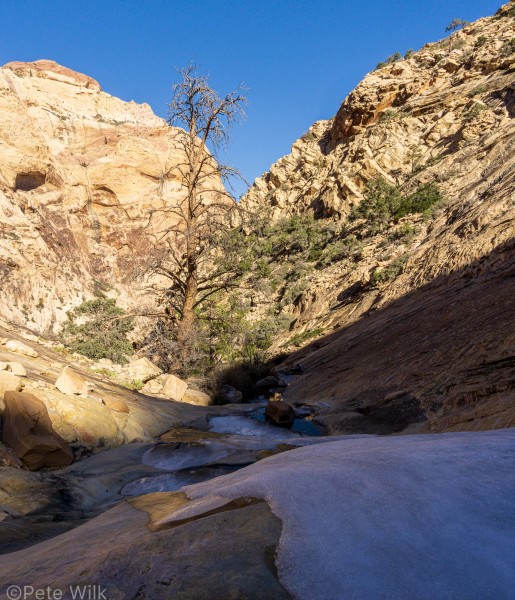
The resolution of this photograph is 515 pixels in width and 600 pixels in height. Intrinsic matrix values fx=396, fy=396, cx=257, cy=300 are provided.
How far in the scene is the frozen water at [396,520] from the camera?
1.20 meters

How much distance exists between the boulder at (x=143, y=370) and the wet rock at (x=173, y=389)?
0.64 meters

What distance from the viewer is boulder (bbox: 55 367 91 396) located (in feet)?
14.5

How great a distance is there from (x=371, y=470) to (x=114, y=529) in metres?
1.26

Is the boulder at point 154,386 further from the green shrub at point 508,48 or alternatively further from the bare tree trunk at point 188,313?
the green shrub at point 508,48

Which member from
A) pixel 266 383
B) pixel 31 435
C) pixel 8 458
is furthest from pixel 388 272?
pixel 8 458

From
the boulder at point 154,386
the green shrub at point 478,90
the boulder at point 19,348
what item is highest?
the green shrub at point 478,90

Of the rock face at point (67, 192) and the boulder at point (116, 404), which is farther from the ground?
the rock face at point (67, 192)

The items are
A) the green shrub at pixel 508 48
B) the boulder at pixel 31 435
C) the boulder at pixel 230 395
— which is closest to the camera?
the boulder at pixel 31 435

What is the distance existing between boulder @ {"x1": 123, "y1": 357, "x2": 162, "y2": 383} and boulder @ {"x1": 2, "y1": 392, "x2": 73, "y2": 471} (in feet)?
14.4

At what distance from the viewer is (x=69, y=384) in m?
4.49

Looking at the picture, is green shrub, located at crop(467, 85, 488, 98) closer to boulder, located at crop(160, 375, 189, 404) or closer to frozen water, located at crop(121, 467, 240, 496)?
boulder, located at crop(160, 375, 189, 404)

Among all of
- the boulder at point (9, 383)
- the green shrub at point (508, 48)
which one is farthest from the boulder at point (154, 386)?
the green shrub at point (508, 48)

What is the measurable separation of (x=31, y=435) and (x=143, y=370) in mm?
5418

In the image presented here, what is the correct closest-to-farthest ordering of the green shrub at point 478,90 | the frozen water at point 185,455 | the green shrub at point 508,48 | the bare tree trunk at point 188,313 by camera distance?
the frozen water at point 185,455
the bare tree trunk at point 188,313
the green shrub at point 478,90
the green shrub at point 508,48
